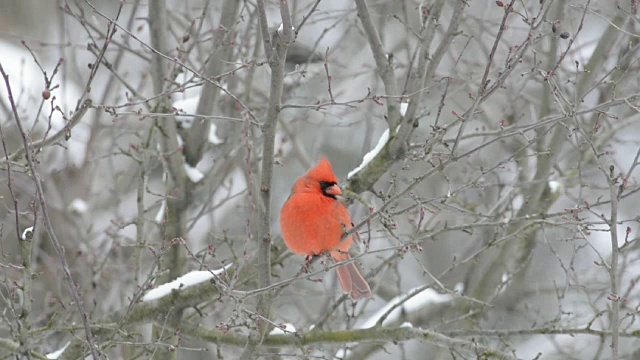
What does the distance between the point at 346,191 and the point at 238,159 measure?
6.78ft

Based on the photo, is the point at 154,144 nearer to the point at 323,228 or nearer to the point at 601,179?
the point at 323,228

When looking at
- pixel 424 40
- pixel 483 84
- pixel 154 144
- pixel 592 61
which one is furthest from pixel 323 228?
pixel 592 61

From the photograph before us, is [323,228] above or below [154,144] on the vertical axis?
below

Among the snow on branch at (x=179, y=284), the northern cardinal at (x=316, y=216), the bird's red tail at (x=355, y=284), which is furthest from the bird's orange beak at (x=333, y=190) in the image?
the snow on branch at (x=179, y=284)

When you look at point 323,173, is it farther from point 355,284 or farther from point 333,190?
point 355,284

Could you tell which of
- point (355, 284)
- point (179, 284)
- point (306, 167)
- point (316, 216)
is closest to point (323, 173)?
point (316, 216)

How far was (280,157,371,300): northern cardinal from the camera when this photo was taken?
474cm

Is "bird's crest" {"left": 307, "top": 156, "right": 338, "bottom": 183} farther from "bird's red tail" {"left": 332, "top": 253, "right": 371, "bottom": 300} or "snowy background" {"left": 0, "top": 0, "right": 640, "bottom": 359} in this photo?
"bird's red tail" {"left": 332, "top": 253, "right": 371, "bottom": 300}

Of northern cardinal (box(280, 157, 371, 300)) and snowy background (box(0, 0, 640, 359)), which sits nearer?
snowy background (box(0, 0, 640, 359))

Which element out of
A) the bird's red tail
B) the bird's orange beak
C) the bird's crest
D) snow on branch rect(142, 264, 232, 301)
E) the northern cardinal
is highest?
the bird's crest

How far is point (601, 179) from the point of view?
11516 millimetres

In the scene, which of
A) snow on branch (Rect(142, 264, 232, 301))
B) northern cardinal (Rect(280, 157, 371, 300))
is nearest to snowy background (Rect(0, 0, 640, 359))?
snow on branch (Rect(142, 264, 232, 301))

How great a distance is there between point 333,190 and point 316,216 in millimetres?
181

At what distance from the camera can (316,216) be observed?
4.75 meters
